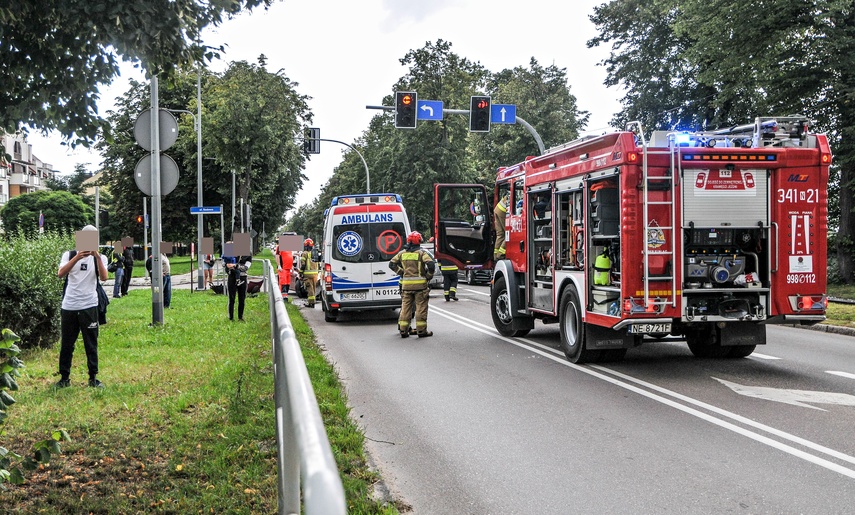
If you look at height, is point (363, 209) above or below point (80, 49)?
below

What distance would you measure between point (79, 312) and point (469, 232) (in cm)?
1334

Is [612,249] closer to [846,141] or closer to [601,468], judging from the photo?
[601,468]

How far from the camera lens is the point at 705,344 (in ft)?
36.9

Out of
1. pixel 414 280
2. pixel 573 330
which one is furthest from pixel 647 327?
pixel 414 280

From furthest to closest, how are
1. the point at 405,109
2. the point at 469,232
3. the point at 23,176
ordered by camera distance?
the point at 23,176
the point at 405,109
the point at 469,232

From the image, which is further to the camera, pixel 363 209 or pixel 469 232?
pixel 469 232

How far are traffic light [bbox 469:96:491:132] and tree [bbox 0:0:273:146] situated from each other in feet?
60.3

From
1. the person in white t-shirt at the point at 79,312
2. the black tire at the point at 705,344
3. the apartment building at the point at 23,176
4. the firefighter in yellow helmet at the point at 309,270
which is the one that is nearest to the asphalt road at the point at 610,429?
the black tire at the point at 705,344

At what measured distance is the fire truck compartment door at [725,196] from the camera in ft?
31.6

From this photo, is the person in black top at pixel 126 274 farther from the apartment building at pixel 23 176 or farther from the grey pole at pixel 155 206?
the apartment building at pixel 23 176

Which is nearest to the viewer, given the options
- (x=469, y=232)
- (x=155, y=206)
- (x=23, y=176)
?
(x=155, y=206)

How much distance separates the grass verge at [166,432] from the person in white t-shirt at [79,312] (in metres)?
0.24

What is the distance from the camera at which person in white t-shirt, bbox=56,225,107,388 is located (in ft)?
29.8

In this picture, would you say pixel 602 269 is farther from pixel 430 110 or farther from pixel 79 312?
pixel 430 110
